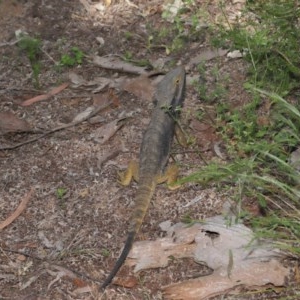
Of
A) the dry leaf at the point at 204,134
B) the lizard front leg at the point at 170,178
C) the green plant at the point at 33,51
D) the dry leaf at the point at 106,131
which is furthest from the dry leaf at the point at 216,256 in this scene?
the green plant at the point at 33,51

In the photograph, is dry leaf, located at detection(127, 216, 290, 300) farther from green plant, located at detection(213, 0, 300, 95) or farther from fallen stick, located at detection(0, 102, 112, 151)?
fallen stick, located at detection(0, 102, 112, 151)

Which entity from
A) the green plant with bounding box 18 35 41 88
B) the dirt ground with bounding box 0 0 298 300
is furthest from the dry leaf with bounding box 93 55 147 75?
the green plant with bounding box 18 35 41 88

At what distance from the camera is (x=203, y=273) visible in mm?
4750

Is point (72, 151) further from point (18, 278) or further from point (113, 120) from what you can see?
point (18, 278)

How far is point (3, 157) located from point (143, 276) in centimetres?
188

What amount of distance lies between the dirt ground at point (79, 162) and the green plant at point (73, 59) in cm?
6

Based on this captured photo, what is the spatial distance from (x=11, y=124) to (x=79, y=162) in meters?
0.86

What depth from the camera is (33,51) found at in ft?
21.6

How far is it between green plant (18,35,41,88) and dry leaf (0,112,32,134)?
50 cm

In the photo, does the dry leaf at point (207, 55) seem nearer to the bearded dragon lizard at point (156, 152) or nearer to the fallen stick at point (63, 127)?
the bearded dragon lizard at point (156, 152)

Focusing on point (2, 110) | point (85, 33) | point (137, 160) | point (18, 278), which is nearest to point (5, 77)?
point (2, 110)

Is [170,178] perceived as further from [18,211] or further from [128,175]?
[18,211]

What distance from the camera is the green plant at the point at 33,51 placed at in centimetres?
645

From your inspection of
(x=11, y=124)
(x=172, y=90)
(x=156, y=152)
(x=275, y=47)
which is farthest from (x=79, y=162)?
(x=275, y=47)
